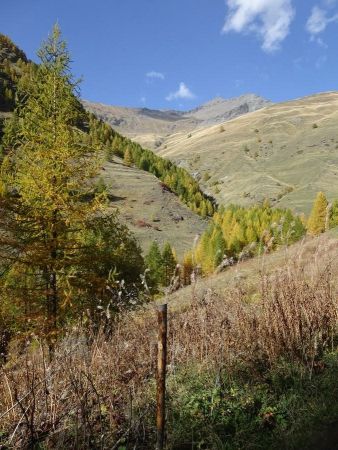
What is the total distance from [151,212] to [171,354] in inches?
3695

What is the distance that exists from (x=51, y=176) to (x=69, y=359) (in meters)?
8.64

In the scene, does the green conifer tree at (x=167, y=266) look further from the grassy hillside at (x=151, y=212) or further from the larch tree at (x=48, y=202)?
the larch tree at (x=48, y=202)

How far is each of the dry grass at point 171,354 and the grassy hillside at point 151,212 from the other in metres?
74.4

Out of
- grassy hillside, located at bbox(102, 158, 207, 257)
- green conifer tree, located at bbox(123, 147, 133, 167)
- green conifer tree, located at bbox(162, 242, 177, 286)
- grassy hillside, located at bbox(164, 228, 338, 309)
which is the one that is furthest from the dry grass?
green conifer tree, located at bbox(123, 147, 133, 167)

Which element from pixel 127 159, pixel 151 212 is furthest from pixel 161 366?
pixel 127 159

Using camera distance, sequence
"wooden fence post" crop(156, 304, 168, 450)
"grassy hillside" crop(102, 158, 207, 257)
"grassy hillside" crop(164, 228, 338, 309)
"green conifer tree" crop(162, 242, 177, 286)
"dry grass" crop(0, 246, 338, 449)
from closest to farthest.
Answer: "wooden fence post" crop(156, 304, 168, 450)
"dry grass" crop(0, 246, 338, 449)
"grassy hillside" crop(164, 228, 338, 309)
"green conifer tree" crop(162, 242, 177, 286)
"grassy hillside" crop(102, 158, 207, 257)

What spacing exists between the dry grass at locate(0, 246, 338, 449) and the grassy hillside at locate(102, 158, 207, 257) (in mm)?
74362

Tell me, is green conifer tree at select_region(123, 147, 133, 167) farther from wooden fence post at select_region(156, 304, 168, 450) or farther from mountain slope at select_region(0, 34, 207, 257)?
wooden fence post at select_region(156, 304, 168, 450)

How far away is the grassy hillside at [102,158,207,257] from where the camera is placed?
287 ft

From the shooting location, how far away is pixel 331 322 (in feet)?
18.7

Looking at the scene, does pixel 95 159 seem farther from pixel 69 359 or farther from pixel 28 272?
pixel 69 359

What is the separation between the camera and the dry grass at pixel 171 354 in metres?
4.24

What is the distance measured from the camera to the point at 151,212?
325 ft

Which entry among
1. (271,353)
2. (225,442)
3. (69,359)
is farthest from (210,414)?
(69,359)
